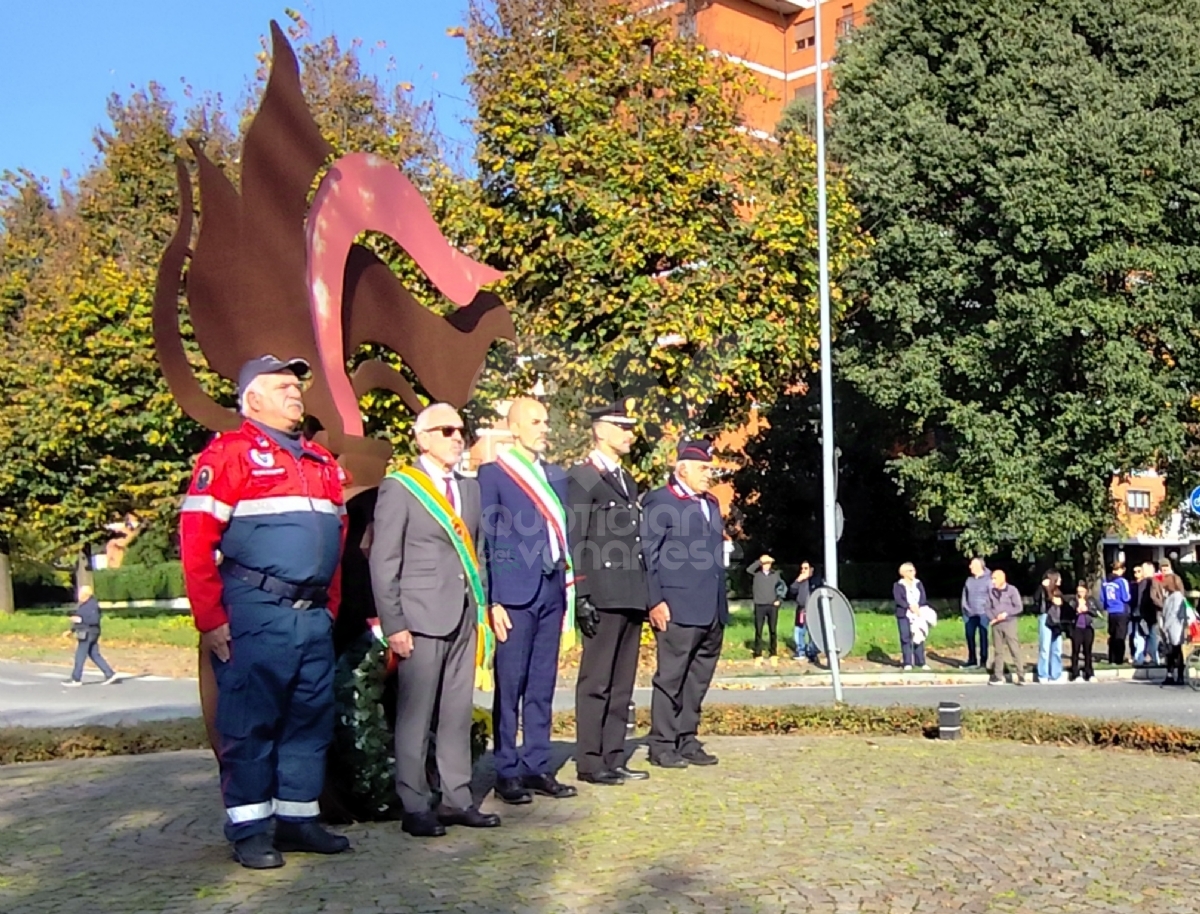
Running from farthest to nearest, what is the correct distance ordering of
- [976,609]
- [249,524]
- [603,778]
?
[976,609], [603,778], [249,524]

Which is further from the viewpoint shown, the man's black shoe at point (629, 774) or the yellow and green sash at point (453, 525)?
the man's black shoe at point (629, 774)

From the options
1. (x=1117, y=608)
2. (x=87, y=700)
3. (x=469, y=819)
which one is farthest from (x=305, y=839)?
(x=1117, y=608)

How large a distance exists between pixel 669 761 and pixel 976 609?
13.7 metres

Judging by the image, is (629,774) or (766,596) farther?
(766,596)

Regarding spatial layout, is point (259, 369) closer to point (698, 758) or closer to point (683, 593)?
point (683, 593)

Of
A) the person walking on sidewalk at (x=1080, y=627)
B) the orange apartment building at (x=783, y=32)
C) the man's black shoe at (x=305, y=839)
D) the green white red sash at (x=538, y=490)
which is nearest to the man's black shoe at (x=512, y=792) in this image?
the green white red sash at (x=538, y=490)

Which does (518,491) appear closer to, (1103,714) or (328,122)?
(1103,714)

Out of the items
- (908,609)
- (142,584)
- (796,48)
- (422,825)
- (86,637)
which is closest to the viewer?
(422,825)

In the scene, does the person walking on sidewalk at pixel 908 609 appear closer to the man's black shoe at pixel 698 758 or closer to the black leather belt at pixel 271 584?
the man's black shoe at pixel 698 758

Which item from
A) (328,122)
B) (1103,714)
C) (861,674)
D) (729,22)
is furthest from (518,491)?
(729,22)

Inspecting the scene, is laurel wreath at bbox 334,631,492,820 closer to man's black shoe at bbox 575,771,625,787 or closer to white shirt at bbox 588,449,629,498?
man's black shoe at bbox 575,771,625,787

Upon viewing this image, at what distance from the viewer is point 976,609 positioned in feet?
68.5

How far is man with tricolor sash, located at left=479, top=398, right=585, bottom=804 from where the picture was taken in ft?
23.3

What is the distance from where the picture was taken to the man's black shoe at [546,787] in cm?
720
